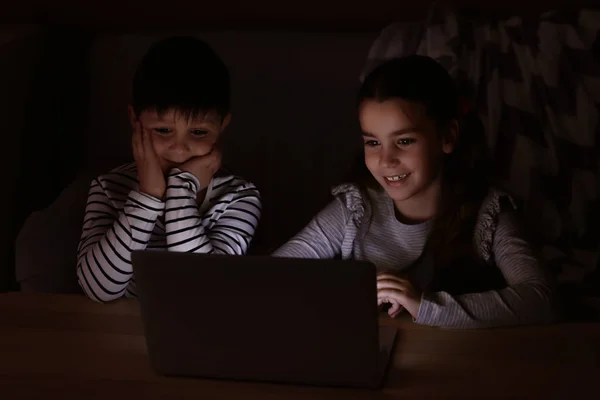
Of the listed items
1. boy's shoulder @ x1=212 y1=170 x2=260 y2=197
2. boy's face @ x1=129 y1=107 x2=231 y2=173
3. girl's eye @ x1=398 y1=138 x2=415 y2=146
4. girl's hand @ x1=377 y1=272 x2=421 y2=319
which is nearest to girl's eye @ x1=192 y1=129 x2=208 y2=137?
boy's face @ x1=129 y1=107 x2=231 y2=173

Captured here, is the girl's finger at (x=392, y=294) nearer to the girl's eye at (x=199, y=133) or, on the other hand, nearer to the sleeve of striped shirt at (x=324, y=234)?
the sleeve of striped shirt at (x=324, y=234)

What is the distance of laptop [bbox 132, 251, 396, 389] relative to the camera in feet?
2.98

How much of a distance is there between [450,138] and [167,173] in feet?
1.83

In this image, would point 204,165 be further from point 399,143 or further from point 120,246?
point 399,143

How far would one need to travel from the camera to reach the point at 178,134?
1483 millimetres

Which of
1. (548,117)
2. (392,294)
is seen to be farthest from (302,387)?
(548,117)

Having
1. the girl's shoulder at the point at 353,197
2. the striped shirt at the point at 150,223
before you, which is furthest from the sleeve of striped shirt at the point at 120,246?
the girl's shoulder at the point at 353,197

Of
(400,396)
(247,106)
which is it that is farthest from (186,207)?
(400,396)

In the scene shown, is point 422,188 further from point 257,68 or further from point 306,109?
point 257,68

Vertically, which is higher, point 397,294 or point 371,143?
point 371,143

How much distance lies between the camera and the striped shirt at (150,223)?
1.42m

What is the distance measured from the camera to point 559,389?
941 mm

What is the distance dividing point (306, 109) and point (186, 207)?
0.57 metres

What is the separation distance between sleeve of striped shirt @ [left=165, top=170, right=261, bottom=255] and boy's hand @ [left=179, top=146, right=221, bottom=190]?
0.05 ft
